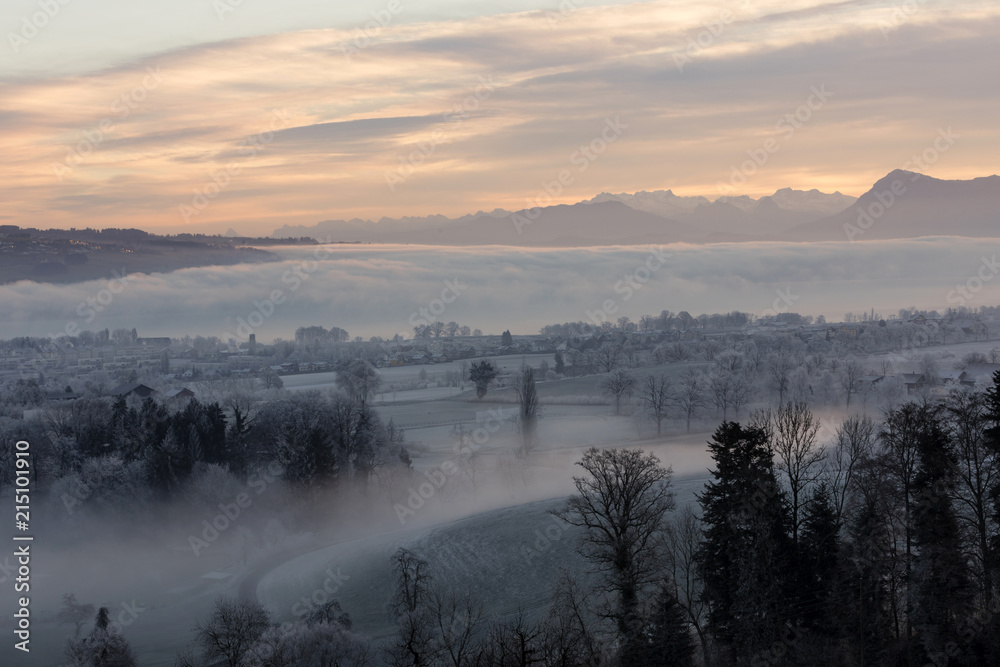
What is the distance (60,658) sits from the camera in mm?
35156

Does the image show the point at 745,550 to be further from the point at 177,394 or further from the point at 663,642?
the point at 177,394

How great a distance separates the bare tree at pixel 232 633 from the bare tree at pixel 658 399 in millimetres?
53376

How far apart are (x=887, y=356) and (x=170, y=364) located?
11566 cm

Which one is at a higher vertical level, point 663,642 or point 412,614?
point 663,642

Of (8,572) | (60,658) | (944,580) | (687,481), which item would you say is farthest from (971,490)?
(8,572)

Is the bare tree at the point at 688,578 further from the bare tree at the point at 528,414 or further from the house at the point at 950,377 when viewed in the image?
the house at the point at 950,377

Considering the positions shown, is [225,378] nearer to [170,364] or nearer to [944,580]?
[170,364]

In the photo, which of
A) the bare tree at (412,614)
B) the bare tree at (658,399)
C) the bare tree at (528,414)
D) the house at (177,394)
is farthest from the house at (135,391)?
the bare tree at (412,614)

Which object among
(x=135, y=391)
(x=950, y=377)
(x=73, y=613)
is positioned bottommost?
(x=73, y=613)

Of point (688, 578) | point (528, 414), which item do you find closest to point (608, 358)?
point (528, 414)

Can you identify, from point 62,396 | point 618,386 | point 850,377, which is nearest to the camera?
point 850,377

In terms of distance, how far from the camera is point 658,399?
87.4 metres

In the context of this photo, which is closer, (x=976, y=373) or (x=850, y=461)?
(x=850, y=461)

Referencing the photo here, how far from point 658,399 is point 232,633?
61.4m
